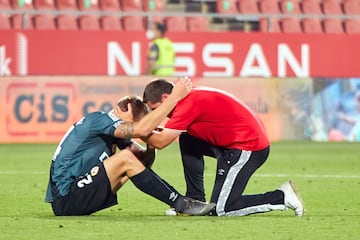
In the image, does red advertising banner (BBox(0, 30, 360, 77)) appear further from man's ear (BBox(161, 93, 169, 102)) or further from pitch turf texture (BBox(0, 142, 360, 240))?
man's ear (BBox(161, 93, 169, 102))

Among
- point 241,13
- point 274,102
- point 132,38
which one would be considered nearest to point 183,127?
point 274,102

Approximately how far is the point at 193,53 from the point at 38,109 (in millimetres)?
5544

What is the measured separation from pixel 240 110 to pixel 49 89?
12151 mm

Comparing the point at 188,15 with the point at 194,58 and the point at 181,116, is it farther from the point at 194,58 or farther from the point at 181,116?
the point at 181,116

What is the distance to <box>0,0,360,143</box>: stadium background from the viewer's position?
23141 millimetres

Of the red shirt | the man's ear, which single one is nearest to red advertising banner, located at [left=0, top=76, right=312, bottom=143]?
the red shirt

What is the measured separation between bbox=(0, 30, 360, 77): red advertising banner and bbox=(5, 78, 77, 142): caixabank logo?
319cm

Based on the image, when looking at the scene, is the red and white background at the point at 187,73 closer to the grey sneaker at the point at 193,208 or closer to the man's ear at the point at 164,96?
the grey sneaker at the point at 193,208

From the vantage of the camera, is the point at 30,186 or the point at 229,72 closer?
the point at 30,186

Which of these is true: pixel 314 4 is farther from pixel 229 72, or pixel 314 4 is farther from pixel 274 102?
pixel 274 102

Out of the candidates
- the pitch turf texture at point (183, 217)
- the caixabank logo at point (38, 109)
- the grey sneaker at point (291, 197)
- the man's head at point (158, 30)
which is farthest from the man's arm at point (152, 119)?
the man's head at point (158, 30)

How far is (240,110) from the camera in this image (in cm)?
1132

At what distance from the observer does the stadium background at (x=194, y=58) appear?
75.9ft

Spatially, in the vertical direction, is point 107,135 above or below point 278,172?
above
